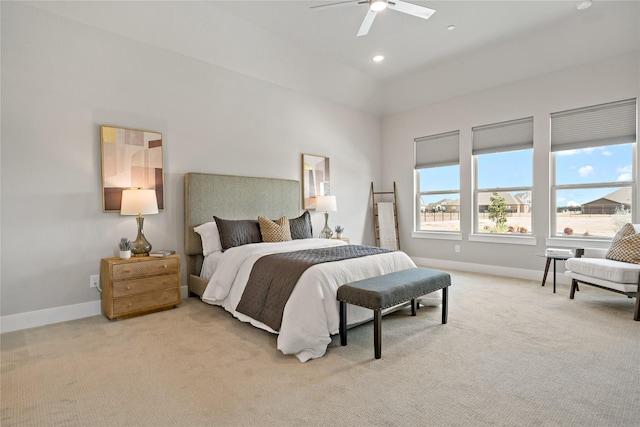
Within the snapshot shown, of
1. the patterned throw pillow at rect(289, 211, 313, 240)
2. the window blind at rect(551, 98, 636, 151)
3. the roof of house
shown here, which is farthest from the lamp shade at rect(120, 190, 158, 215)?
the roof of house

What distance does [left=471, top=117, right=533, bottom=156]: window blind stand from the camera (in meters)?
5.17

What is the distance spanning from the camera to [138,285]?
134 inches

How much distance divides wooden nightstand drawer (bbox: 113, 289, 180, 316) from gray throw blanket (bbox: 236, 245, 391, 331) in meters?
0.93

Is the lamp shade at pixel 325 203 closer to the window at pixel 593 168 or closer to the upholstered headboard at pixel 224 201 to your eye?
the upholstered headboard at pixel 224 201

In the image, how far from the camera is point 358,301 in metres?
2.54

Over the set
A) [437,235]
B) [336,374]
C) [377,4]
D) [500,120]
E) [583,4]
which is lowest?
[336,374]

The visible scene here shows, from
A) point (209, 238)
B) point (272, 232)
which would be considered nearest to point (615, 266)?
point (272, 232)

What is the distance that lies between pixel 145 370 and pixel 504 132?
5.68 metres

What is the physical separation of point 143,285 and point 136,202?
33.3 inches

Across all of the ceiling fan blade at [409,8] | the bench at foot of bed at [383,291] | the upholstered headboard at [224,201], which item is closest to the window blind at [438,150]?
the upholstered headboard at [224,201]

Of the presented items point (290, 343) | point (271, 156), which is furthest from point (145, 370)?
point (271, 156)

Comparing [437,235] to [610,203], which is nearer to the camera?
[610,203]

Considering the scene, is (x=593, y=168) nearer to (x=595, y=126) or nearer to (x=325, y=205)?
(x=595, y=126)

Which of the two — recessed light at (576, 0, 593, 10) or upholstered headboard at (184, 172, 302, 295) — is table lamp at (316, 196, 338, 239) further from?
recessed light at (576, 0, 593, 10)
